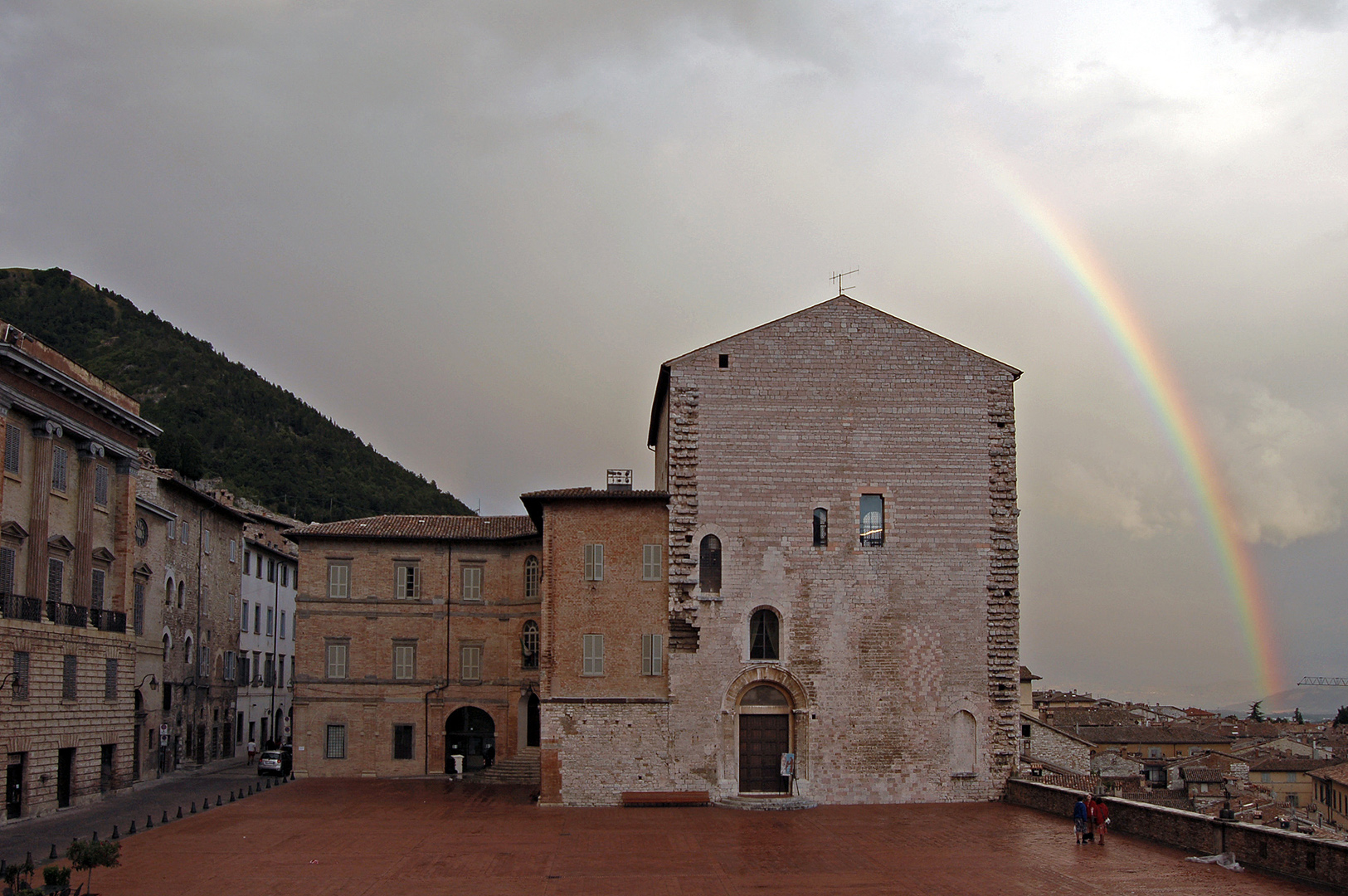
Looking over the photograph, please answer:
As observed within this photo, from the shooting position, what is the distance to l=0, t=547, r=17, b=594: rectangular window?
28.2 meters

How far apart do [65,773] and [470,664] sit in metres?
14.7

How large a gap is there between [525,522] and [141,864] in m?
23.0

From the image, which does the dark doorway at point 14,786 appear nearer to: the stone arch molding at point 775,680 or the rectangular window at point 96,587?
the rectangular window at point 96,587

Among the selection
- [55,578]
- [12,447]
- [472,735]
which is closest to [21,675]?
[55,578]

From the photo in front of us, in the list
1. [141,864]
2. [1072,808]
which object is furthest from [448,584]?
[1072,808]

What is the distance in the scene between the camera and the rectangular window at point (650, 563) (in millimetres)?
32719

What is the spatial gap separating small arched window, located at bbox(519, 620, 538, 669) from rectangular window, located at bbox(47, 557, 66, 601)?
16269mm

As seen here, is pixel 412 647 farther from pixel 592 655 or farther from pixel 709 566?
pixel 709 566

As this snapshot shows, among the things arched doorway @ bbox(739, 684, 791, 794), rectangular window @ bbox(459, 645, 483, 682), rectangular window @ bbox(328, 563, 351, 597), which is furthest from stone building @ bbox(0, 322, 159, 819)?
arched doorway @ bbox(739, 684, 791, 794)

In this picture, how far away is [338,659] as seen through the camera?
42062 millimetres

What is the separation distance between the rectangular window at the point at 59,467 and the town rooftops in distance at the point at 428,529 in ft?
33.1

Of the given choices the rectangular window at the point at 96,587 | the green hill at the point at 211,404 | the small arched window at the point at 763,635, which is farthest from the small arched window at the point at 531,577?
the green hill at the point at 211,404

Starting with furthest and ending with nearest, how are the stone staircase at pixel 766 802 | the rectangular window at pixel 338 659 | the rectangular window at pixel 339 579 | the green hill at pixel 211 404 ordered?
the green hill at pixel 211 404, the rectangular window at pixel 339 579, the rectangular window at pixel 338 659, the stone staircase at pixel 766 802

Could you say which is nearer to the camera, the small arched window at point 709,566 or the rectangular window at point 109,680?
the small arched window at point 709,566
